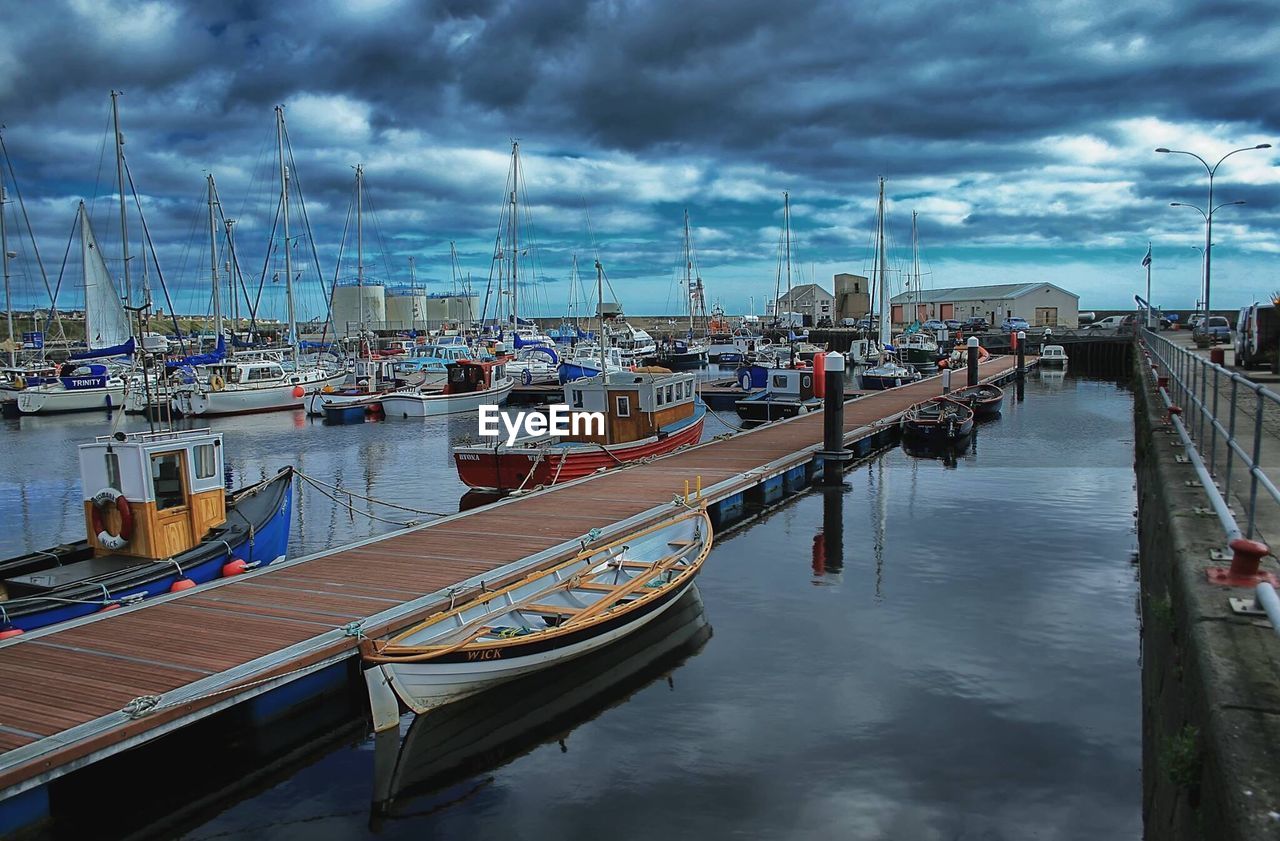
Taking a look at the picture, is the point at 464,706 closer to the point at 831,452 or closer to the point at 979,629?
the point at 979,629

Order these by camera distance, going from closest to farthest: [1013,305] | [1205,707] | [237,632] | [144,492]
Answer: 1. [1205,707]
2. [237,632]
3. [144,492]
4. [1013,305]

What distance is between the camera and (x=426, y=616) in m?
11.5

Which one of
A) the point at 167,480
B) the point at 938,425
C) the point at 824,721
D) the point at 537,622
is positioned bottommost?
the point at 824,721

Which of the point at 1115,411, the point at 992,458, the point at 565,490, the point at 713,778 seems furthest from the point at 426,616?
the point at 1115,411

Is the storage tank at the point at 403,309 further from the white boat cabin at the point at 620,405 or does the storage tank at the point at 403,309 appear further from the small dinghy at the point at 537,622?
the small dinghy at the point at 537,622

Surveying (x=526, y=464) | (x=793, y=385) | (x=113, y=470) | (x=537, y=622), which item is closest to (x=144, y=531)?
(x=113, y=470)

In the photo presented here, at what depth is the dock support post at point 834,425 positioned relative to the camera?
2634 centimetres

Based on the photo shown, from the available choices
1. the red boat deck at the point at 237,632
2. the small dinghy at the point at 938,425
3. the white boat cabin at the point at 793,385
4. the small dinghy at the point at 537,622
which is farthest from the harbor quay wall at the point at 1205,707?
the white boat cabin at the point at 793,385

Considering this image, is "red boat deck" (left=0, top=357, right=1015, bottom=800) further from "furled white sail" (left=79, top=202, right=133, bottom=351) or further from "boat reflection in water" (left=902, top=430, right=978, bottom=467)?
"furled white sail" (left=79, top=202, right=133, bottom=351)

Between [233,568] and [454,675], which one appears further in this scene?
[233,568]

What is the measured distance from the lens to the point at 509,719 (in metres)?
11.1

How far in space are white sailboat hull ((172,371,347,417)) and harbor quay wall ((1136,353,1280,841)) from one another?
48004 millimetres

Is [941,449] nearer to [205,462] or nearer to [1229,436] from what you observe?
[1229,436]

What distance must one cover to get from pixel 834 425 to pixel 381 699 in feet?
64.3
